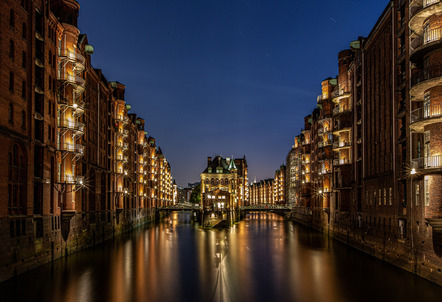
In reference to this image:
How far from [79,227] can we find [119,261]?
28.2ft

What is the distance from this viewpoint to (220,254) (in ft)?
174

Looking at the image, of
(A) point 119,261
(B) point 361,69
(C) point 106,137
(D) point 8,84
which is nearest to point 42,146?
(D) point 8,84

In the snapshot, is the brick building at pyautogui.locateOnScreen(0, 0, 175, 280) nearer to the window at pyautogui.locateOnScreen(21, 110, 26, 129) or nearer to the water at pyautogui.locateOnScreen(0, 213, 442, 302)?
the window at pyautogui.locateOnScreen(21, 110, 26, 129)

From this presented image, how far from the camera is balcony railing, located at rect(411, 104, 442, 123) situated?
3064cm

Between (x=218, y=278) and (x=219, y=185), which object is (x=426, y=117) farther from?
(x=219, y=185)

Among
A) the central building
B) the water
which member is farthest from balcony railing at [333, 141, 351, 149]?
the central building

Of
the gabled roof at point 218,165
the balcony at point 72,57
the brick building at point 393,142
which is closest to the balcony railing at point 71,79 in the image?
the balcony at point 72,57

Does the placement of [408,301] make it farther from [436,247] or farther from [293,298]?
[293,298]

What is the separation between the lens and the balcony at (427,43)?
30.2 m

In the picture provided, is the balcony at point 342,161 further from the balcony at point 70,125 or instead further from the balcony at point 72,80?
the balcony at point 72,80

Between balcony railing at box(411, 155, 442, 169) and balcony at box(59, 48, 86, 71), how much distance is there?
3465cm

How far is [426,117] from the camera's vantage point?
3091 cm

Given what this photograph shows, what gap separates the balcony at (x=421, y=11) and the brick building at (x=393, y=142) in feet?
0.22

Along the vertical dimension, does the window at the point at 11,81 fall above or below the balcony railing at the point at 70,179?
above
